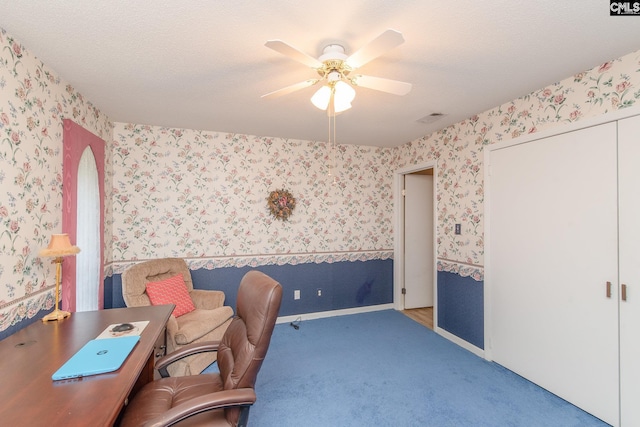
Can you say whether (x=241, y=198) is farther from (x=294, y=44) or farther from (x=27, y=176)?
(x=294, y=44)

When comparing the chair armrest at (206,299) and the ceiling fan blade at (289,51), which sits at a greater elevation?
the ceiling fan blade at (289,51)

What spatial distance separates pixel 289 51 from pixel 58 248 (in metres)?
1.81

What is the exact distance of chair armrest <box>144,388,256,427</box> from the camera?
109cm

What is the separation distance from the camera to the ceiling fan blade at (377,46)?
4.07ft

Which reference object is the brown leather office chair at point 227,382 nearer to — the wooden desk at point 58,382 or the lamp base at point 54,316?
the wooden desk at point 58,382

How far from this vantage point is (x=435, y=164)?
352 cm

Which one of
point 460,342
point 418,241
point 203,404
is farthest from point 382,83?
point 418,241

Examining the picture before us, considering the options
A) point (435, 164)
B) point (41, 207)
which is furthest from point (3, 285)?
point (435, 164)

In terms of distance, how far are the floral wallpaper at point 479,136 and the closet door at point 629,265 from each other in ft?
0.91

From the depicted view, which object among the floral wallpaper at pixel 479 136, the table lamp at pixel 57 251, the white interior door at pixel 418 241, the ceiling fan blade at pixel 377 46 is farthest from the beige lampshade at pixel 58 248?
the white interior door at pixel 418 241

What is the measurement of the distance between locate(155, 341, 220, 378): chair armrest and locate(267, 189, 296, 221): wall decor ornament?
2159 millimetres

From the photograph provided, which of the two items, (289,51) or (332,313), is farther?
(332,313)

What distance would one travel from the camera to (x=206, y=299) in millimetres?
3053

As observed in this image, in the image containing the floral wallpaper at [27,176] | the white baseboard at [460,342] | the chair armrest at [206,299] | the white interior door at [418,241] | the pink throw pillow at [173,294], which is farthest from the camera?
the white interior door at [418,241]
